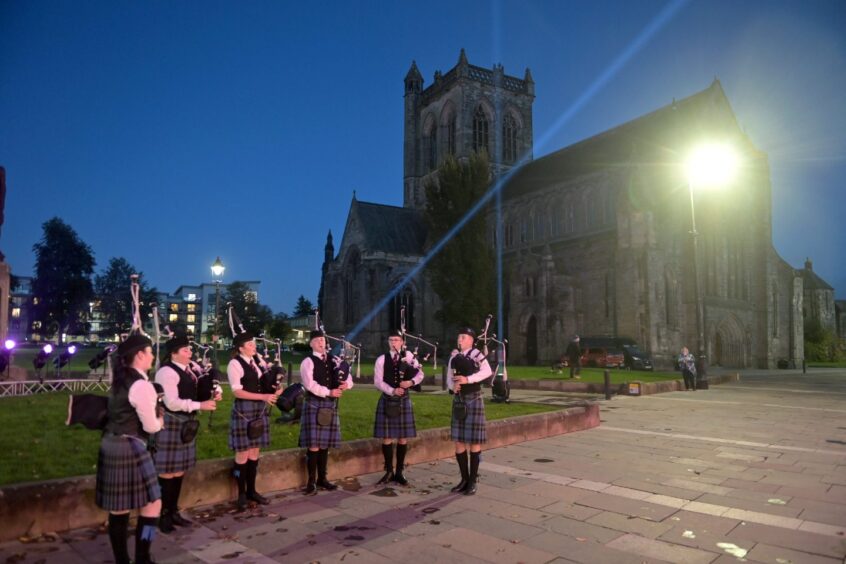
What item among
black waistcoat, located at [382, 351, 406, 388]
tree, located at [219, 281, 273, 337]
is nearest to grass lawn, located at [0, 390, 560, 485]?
black waistcoat, located at [382, 351, 406, 388]

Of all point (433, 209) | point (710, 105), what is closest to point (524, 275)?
point (433, 209)

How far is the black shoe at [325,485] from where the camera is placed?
743cm

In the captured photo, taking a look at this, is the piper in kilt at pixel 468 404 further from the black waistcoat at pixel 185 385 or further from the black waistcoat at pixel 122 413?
the black waistcoat at pixel 122 413

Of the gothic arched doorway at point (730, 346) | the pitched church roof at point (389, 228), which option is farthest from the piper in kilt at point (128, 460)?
the pitched church roof at point (389, 228)

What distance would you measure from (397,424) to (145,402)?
159 inches

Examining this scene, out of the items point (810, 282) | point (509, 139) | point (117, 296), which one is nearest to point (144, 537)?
point (509, 139)

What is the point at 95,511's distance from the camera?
19.4ft

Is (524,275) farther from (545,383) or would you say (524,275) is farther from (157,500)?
(157,500)

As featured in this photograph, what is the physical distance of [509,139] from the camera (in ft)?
226

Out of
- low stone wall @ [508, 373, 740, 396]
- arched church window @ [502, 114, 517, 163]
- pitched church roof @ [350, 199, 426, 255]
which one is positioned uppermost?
arched church window @ [502, 114, 517, 163]

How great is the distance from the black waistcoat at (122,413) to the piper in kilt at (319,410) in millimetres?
2743

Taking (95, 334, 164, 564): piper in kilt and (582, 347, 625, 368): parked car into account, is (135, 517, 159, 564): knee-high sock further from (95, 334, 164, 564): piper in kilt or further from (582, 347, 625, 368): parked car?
(582, 347, 625, 368): parked car

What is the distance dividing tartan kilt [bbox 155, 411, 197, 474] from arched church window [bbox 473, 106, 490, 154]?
6300 centimetres

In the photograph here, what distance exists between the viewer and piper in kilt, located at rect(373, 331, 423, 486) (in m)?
7.98
